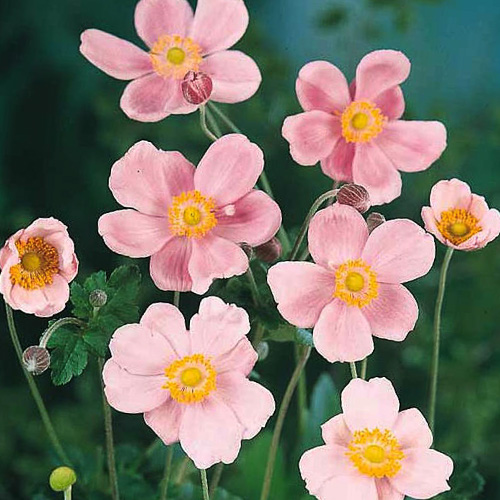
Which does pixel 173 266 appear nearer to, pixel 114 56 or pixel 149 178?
pixel 149 178

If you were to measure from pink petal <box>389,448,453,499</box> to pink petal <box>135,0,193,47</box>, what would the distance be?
349 mm

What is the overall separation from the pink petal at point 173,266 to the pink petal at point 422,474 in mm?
161

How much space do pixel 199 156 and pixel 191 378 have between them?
31.5 inches

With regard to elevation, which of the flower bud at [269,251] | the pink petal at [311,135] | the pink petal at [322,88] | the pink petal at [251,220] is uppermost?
the pink petal at [322,88]

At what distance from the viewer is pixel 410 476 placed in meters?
0.59

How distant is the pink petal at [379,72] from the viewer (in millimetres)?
705

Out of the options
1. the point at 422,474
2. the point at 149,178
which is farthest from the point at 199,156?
the point at 422,474

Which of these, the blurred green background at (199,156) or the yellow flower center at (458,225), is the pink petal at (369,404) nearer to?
the yellow flower center at (458,225)

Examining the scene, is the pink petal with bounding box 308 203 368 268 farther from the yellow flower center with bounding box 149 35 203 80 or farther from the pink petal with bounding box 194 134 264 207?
the yellow flower center with bounding box 149 35 203 80

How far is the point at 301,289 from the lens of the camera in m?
0.61

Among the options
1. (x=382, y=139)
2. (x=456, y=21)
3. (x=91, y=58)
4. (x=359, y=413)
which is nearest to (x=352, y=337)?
(x=359, y=413)

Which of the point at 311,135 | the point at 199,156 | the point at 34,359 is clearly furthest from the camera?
the point at 199,156

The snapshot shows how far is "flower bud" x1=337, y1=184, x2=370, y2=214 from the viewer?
614 millimetres

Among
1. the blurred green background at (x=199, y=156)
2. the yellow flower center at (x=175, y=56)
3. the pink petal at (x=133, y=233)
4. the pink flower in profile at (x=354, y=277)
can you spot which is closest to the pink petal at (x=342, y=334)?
the pink flower in profile at (x=354, y=277)
